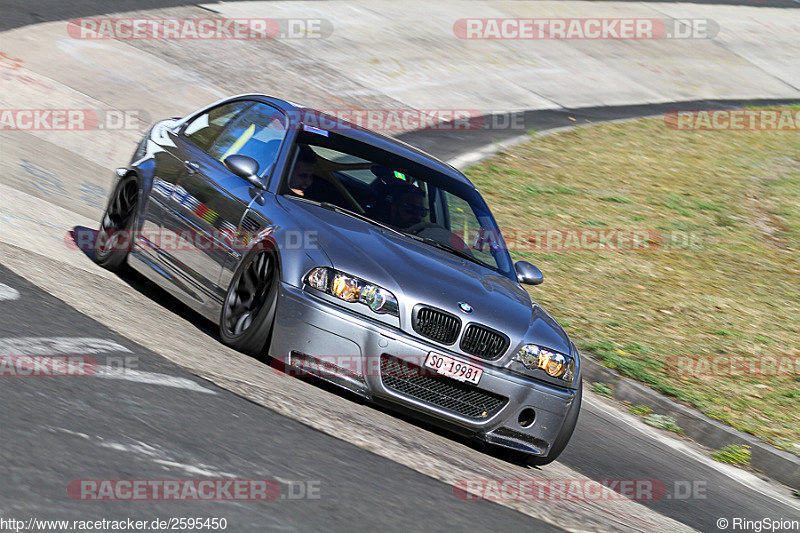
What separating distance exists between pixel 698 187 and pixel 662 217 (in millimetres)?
2249

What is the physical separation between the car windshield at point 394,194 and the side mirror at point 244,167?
196 millimetres

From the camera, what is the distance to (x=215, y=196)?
7273 millimetres

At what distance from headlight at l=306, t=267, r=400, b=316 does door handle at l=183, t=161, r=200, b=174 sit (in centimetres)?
187

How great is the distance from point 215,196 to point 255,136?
2.03 feet

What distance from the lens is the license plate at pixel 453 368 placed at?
6.03 m

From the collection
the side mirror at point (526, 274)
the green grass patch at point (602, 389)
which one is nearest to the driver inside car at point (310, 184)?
the side mirror at point (526, 274)

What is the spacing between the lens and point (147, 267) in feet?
25.6

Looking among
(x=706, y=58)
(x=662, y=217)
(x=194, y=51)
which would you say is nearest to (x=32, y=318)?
(x=662, y=217)

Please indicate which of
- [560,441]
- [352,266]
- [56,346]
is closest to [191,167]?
[352,266]

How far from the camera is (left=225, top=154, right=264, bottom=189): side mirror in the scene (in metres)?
7.05

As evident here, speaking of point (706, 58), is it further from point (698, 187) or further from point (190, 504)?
point (190, 504)

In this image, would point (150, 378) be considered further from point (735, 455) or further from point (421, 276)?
point (735, 455)

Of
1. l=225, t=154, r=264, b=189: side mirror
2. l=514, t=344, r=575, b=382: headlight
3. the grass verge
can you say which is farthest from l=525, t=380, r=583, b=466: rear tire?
the grass verge

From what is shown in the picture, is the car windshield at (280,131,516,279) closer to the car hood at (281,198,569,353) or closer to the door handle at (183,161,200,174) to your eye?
the car hood at (281,198,569,353)
